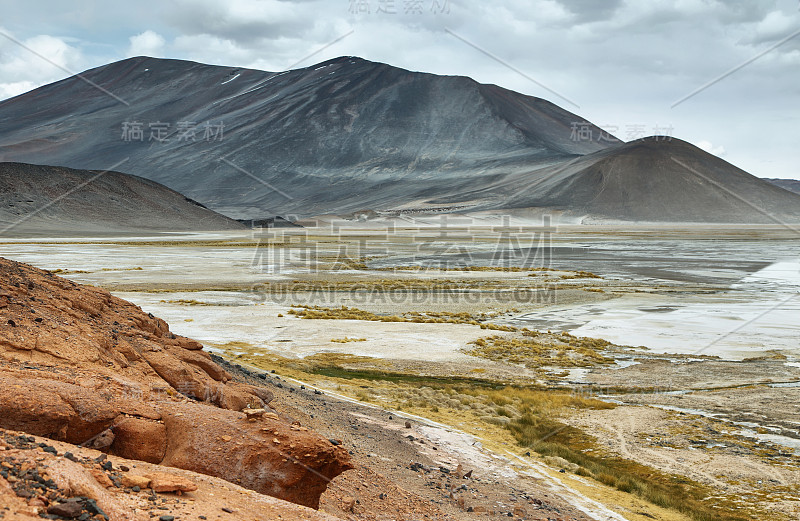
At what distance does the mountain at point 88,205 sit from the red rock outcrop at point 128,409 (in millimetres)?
83526

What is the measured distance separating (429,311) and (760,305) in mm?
13130

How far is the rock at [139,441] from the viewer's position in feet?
20.2

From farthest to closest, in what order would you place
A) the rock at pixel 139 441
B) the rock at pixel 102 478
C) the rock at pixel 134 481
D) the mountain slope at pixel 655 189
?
the mountain slope at pixel 655 189 → the rock at pixel 139 441 → the rock at pixel 134 481 → the rock at pixel 102 478

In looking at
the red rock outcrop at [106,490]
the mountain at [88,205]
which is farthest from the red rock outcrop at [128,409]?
the mountain at [88,205]

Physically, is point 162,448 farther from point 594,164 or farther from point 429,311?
point 594,164

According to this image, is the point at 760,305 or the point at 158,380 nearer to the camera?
the point at 158,380

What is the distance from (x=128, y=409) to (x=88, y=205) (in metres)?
104

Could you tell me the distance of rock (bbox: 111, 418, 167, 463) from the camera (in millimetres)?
6148

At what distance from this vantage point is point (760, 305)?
27.7 meters

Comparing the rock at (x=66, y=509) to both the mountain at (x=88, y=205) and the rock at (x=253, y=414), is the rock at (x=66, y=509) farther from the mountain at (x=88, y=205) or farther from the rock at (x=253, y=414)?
the mountain at (x=88, y=205)

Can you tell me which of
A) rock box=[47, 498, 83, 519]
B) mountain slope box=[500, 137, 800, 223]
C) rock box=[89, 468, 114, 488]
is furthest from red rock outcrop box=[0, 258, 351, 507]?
mountain slope box=[500, 137, 800, 223]

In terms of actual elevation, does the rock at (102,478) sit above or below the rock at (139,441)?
above

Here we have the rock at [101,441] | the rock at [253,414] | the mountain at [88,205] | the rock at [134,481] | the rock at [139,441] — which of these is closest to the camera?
the rock at [134,481]

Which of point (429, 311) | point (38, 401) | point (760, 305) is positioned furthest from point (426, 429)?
point (760, 305)
